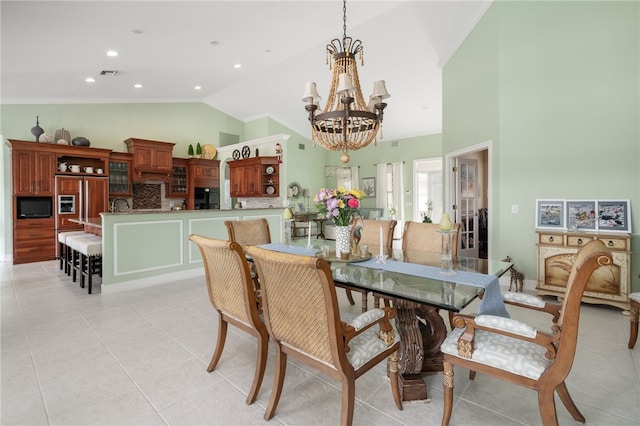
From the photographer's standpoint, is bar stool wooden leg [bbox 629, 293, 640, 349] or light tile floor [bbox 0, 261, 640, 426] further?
bar stool wooden leg [bbox 629, 293, 640, 349]

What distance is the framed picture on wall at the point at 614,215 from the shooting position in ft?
10.6

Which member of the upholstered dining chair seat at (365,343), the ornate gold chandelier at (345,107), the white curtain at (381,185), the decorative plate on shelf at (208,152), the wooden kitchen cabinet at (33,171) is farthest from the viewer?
the white curtain at (381,185)

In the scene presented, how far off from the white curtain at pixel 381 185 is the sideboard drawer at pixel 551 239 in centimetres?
575

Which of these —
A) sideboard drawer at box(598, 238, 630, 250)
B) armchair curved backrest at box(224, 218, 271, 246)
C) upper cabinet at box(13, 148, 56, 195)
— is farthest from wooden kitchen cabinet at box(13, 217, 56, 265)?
sideboard drawer at box(598, 238, 630, 250)

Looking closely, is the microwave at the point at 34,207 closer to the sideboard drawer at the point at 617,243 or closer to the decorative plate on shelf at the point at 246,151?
the decorative plate on shelf at the point at 246,151

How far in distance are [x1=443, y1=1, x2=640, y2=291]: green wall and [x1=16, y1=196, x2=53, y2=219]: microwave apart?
7.76 metres

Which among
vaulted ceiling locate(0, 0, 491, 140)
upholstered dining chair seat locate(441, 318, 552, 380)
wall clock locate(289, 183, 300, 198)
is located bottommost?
upholstered dining chair seat locate(441, 318, 552, 380)

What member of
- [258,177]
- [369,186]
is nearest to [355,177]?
[369,186]

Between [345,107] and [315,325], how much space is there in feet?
6.50

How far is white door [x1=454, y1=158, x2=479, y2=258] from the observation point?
512 cm

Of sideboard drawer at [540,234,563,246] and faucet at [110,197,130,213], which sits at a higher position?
faucet at [110,197,130,213]

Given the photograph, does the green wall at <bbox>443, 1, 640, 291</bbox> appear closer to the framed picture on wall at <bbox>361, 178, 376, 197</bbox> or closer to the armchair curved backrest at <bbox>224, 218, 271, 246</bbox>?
the armchair curved backrest at <bbox>224, 218, 271, 246</bbox>

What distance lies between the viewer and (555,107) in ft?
11.8

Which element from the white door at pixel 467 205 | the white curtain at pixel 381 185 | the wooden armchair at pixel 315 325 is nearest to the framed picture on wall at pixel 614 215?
the white door at pixel 467 205
